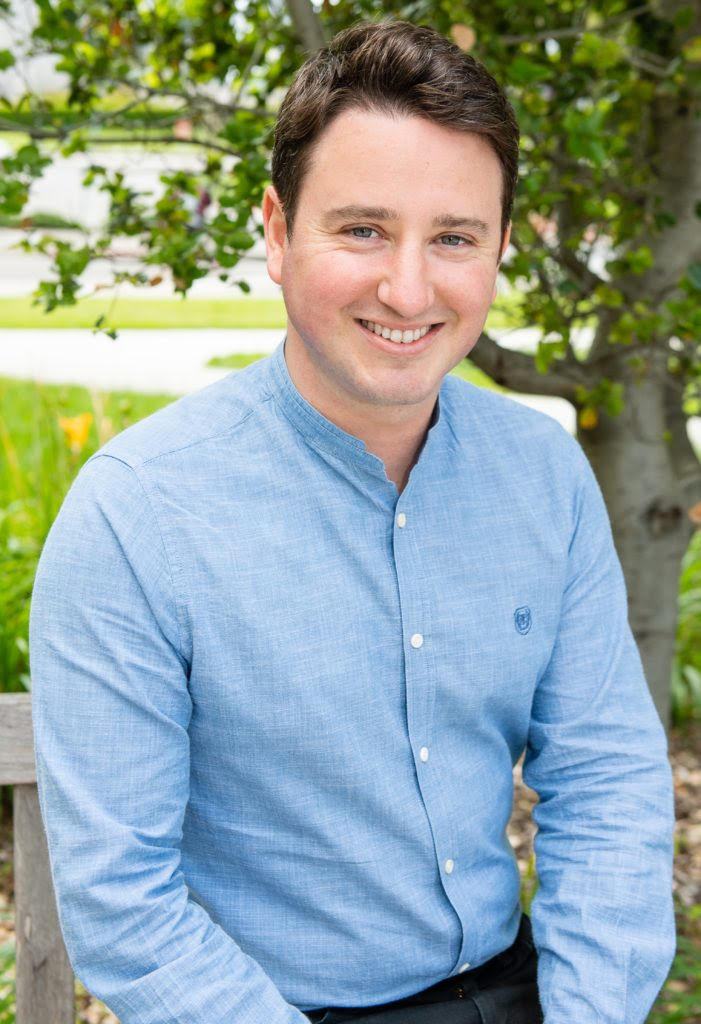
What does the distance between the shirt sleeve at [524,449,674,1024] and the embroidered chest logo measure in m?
0.09

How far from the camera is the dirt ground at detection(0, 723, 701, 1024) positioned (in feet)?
9.51

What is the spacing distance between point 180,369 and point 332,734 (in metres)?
7.26

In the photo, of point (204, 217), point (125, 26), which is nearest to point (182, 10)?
point (125, 26)

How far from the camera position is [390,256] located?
1599 millimetres

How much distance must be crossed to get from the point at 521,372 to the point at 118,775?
158 centimetres

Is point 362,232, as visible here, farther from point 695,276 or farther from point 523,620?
point 695,276

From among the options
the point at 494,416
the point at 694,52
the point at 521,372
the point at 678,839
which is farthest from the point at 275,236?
the point at 678,839

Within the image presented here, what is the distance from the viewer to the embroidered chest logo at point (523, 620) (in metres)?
1.79

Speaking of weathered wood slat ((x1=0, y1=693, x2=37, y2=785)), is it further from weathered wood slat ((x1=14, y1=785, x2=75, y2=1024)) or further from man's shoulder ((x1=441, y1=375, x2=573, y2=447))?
man's shoulder ((x1=441, y1=375, x2=573, y2=447))

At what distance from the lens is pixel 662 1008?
2713 millimetres

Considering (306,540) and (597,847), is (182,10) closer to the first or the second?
(306,540)

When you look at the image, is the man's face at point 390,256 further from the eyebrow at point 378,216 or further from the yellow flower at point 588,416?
the yellow flower at point 588,416

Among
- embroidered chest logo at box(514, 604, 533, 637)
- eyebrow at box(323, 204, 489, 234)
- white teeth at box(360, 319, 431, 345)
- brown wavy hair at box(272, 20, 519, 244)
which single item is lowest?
embroidered chest logo at box(514, 604, 533, 637)

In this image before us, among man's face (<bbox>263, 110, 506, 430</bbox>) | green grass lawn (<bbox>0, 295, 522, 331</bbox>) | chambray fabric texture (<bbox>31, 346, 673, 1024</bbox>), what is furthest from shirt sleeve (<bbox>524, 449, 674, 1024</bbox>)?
green grass lawn (<bbox>0, 295, 522, 331</bbox>)
